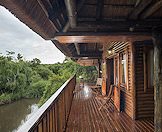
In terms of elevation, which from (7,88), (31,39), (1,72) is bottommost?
(7,88)

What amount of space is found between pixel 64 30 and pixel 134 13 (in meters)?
1.29

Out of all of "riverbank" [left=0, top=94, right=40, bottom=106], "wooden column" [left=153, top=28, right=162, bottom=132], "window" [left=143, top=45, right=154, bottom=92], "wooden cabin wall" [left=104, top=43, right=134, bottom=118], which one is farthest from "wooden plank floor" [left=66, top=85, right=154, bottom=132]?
"riverbank" [left=0, top=94, right=40, bottom=106]

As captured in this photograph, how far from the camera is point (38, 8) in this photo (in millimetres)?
2625

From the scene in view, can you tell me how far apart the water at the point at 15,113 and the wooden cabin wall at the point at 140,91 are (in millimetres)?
15226

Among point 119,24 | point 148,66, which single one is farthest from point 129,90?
point 119,24

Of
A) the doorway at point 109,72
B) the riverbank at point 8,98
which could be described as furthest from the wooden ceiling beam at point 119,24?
the riverbank at point 8,98

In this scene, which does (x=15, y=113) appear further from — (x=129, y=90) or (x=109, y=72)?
(x=129, y=90)

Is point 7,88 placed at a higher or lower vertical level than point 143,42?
lower

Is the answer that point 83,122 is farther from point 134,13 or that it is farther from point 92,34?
point 134,13

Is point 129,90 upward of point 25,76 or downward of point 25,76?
upward

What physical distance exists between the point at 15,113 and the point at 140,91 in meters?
24.1

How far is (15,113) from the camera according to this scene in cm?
2755

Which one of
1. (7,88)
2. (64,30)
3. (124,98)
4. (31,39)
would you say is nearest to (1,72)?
(7,88)

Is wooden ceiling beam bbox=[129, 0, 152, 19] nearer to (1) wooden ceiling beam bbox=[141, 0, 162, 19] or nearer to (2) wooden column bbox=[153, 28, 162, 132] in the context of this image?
(1) wooden ceiling beam bbox=[141, 0, 162, 19]
